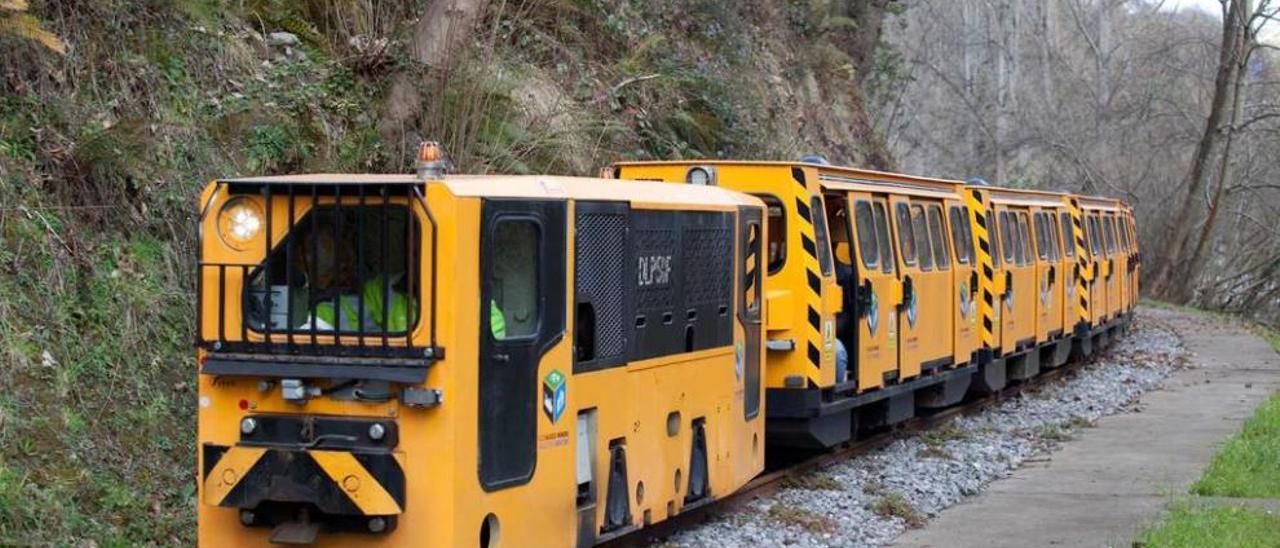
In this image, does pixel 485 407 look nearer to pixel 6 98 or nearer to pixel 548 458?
pixel 548 458

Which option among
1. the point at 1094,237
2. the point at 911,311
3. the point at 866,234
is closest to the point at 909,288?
the point at 911,311

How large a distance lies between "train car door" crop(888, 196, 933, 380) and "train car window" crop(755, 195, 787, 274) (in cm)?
238

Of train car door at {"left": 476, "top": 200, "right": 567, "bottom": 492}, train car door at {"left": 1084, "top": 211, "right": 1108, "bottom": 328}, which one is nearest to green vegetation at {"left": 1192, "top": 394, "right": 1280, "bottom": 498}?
train car door at {"left": 476, "top": 200, "right": 567, "bottom": 492}

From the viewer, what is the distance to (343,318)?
905 cm

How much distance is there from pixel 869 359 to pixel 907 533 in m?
3.66

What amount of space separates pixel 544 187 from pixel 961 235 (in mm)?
11112

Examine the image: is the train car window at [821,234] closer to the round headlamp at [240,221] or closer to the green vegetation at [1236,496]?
the green vegetation at [1236,496]

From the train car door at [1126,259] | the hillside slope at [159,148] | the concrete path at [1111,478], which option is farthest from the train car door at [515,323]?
the train car door at [1126,259]

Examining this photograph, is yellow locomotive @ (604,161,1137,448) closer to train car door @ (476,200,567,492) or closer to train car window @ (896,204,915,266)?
train car window @ (896,204,915,266)

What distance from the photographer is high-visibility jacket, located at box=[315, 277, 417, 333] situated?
8.94 metres

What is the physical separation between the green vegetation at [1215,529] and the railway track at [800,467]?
123 inches

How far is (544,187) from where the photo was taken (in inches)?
385

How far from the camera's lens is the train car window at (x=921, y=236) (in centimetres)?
1794

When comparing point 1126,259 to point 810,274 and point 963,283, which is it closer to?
point 963,283
